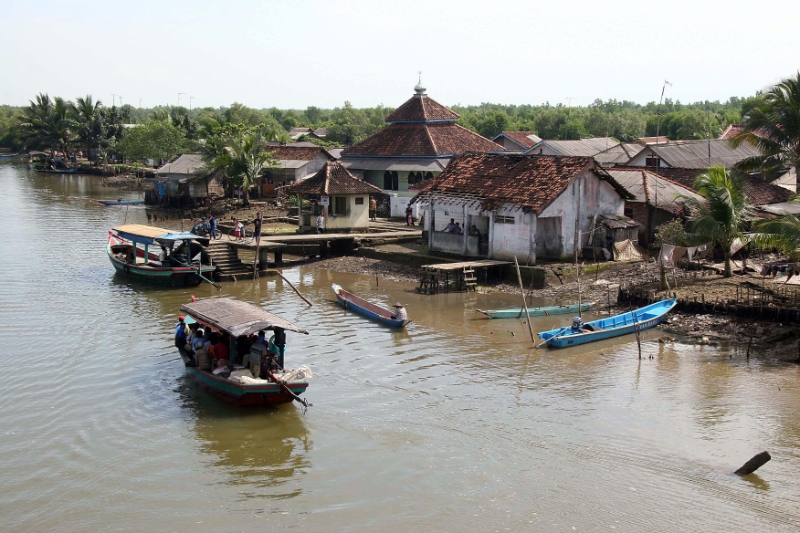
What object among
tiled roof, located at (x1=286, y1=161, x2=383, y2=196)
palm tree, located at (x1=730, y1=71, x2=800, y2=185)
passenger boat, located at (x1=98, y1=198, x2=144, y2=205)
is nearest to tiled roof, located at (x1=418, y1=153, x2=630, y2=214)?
palm tree, located at (x1=730, y1=71, x2=800, y2=185)

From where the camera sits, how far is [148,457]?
14.4 metres

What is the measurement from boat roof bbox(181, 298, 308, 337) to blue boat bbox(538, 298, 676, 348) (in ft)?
23.7

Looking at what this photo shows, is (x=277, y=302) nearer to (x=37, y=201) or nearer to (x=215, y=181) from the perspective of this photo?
(x=215, y=181)

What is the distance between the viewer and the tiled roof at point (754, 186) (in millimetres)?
32062

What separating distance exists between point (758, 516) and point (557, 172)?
695 inches

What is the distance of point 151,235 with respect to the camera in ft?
95.5

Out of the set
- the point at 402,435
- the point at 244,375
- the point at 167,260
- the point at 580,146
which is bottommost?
the point at 402,435

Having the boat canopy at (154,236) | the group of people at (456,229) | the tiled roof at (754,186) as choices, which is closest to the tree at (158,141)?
the boat canopy at (154,236)

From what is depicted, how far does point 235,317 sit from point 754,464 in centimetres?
1035

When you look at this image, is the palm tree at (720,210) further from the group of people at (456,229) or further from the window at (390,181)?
the window at (390,181)

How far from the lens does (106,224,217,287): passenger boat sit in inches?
1117

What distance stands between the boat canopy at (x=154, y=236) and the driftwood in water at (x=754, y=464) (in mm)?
20426

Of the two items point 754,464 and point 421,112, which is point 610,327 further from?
point 421,112

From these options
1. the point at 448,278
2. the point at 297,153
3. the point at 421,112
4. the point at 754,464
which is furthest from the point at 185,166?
the point at 754,464
